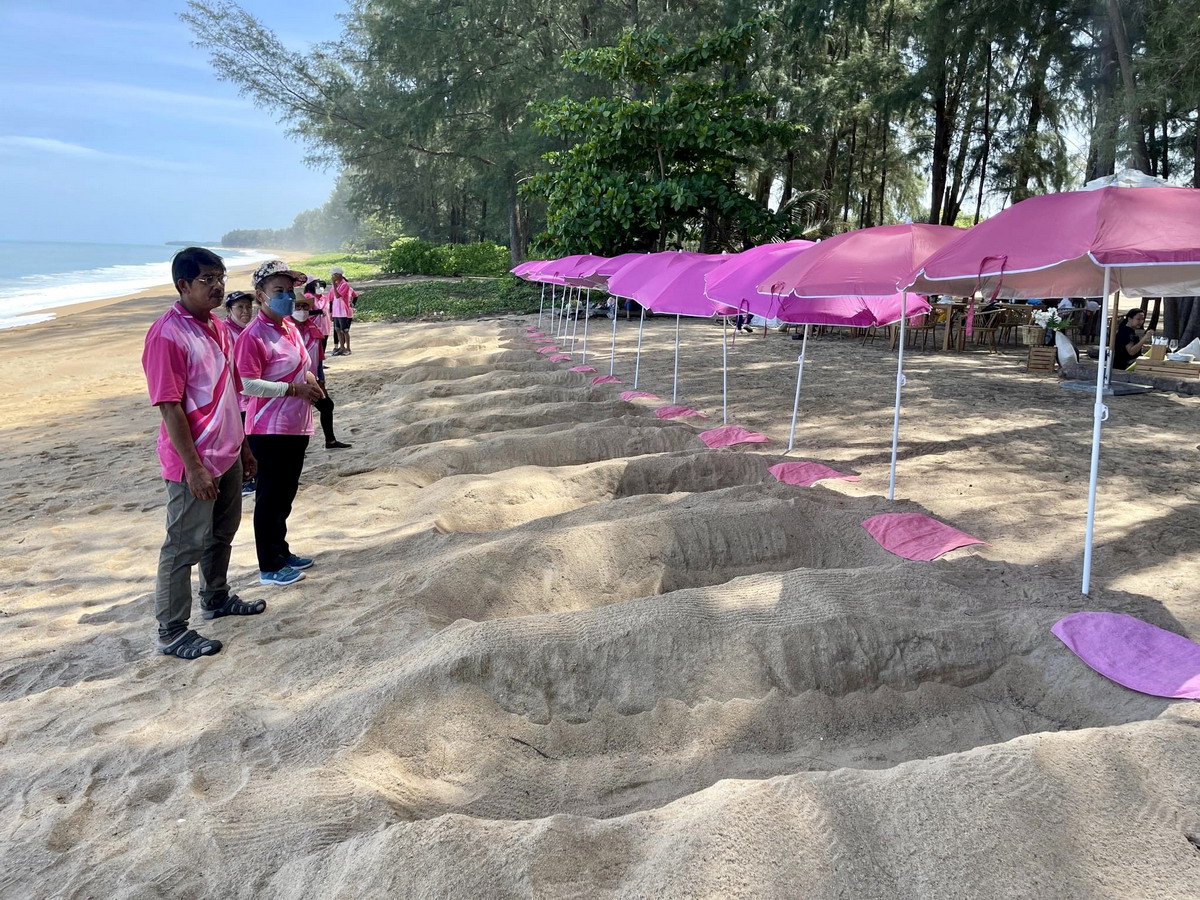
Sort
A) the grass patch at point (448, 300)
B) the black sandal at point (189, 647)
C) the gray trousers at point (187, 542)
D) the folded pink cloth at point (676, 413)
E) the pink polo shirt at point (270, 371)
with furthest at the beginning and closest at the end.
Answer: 1. the grass patch at point (448, 300)
2. the folded pink cloth at point (676, 413)
3. the pink polo shirt at point (270, 371)
4. the black sandal at point (189, 647)
5. the gray trousers at point (187, 542)

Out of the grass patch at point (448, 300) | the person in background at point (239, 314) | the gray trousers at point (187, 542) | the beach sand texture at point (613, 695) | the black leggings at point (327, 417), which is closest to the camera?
the beach sand texture at point (613, 695)

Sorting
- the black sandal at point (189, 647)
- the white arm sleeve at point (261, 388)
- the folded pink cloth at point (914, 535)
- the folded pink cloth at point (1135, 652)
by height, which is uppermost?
the white arm sleeve at point (261, 388)

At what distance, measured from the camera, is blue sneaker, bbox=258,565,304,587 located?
4711 mm

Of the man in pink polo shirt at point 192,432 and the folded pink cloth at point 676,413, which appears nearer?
the man in pink polo shirt at point 192,432

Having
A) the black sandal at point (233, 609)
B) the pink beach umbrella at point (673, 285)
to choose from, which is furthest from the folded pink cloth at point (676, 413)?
the black sandal at point (233, 609)

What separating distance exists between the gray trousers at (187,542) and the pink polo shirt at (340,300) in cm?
1170

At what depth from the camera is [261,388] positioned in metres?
4.21

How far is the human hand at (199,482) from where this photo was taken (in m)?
3.48

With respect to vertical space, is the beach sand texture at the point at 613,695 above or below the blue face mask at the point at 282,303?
below

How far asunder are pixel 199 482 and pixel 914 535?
4.04m

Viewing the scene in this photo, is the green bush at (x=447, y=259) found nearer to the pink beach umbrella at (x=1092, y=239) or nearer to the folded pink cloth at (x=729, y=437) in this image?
the folded pink cloth at (x=729, y=437)

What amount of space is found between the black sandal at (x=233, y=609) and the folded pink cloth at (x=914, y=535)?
145 inches

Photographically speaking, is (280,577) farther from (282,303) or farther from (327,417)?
(327,417)

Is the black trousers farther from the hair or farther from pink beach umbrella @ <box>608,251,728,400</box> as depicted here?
pink beach umbrella @ <box>608,251,728,400</box>
